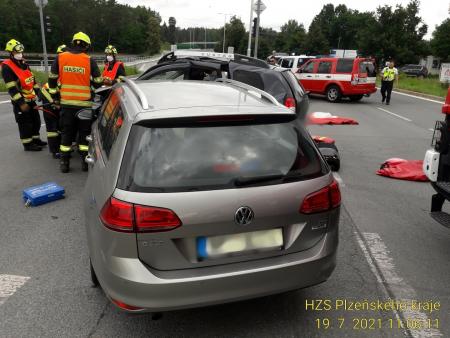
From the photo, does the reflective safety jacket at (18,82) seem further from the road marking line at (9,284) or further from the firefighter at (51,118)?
the road marking line at (9,284)

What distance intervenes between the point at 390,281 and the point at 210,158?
2.12 metres

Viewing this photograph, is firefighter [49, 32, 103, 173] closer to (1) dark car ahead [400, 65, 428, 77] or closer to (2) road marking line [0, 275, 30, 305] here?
(2) road marking line [0, 275, 30, 305]

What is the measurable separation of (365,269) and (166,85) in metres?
2.46

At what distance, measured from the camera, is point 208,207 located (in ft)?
8.24

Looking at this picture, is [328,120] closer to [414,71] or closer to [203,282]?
[203,282]

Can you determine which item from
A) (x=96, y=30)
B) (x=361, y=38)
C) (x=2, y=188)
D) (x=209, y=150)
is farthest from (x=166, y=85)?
(x=96, y=30)

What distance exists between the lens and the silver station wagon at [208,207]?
2498mm

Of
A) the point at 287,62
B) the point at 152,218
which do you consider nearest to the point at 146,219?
the point at 152,218

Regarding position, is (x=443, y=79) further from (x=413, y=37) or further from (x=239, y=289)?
(x=239, y=289)

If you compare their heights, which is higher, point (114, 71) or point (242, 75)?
point (242, 75)

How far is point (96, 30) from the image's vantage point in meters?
121

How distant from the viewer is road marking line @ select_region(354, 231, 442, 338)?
3.19 meters

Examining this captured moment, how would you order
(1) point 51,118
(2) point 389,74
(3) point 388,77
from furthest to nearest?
1. (3) point 388,77
2. (2) point 389,74
3. (1) point 51,118
